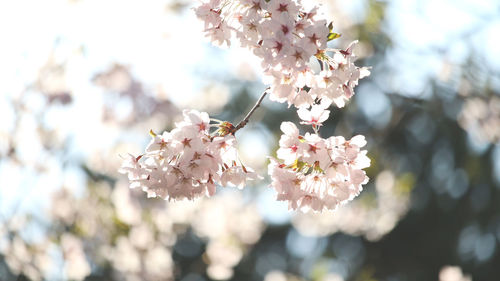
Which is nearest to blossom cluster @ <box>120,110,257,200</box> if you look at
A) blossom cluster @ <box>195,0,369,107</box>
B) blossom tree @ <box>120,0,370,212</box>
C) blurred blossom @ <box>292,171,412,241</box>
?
blossom tree @ <box>120,0,370,212</box>

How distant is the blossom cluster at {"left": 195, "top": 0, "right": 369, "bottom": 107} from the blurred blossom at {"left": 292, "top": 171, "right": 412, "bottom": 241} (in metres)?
3.03

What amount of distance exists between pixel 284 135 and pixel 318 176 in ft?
0.46

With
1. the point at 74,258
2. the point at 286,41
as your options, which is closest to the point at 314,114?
the point at 286,41

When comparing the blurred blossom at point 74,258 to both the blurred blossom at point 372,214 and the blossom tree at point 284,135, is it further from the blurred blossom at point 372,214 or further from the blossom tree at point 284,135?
the blossom tree at point 284,135

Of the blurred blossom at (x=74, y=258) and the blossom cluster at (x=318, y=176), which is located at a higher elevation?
the blurred blossom at (x=74, y=258)

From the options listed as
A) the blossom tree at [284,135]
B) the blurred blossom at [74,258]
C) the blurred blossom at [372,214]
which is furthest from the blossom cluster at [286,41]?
the blurred blossom at [372,214]

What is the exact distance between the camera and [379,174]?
5074mm

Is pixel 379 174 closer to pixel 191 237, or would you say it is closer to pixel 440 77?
pixel 440 77

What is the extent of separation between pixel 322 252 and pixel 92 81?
4.94 m

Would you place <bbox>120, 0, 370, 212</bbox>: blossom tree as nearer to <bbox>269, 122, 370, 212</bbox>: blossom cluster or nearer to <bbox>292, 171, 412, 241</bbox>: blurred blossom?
<bbox>269, 122, 370, 212</bbox>: blossom cluster

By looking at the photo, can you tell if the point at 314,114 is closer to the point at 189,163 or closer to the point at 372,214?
the point at 189,163

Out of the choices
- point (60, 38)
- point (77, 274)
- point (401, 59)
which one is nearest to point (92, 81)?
point (60, 38)

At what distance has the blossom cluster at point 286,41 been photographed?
1.37m

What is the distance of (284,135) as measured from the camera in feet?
4.90
